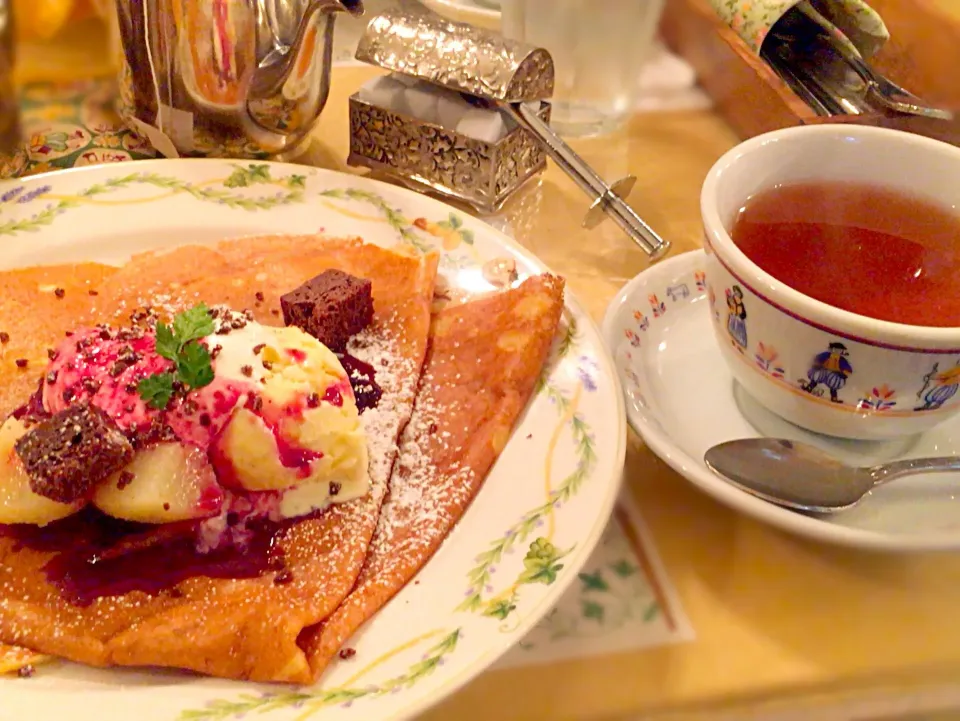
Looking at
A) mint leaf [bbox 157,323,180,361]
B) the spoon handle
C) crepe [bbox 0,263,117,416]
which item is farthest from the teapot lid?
the spoon handle

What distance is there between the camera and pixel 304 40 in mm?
1285

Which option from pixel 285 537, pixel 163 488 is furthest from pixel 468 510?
pixel 163 488

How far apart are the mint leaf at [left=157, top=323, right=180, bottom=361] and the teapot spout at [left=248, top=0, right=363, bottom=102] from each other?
0.59m

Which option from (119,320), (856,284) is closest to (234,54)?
(119,320)

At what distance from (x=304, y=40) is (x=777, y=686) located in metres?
1.13

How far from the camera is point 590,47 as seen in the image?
5.17ft

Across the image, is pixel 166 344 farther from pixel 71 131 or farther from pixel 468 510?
pixel 71 131

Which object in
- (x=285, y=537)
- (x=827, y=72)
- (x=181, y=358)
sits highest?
(x=827, y=72)

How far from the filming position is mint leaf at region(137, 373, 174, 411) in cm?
84

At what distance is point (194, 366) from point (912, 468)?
0.78 metres

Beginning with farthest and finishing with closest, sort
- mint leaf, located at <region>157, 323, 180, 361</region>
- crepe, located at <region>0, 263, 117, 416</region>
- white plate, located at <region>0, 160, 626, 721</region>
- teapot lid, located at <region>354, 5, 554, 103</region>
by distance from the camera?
teapot lid, located at <region>354, 5, 554, 103</region> → crepe, located at <region>0, 263, 117, 416</region> → mint leaf, located at <region>157, 323, 180, 361</region> → white plate, located at <region>0, 160, 626, 721</region>

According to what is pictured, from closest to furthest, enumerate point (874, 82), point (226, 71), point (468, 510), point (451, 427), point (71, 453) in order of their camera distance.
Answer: point (71, 453) < point (468, 510) < point (451, 427) < point (226, 71) < point (874, 82)

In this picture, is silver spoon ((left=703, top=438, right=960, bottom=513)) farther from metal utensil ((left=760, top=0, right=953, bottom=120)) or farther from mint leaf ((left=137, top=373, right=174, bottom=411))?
metal utensil ((left=760, top=0, right=953, bottom=120))

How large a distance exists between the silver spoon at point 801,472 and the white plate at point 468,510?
132 mm
